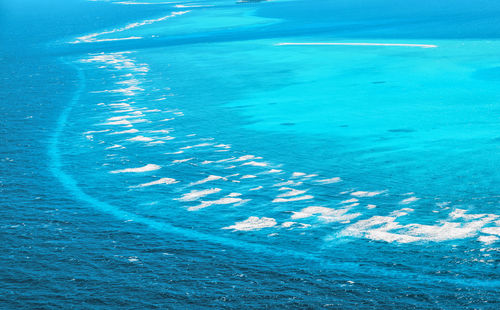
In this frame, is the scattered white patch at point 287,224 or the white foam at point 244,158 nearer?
the scattered white patch at point 287,224

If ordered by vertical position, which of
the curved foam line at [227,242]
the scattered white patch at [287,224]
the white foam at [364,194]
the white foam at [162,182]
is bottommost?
the white foam at [364,194]

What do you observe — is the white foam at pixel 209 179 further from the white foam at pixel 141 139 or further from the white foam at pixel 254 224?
the white foam at pixel 141 139

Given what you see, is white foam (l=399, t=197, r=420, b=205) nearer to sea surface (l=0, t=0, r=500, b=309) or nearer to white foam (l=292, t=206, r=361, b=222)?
sea surface (l=0, t=0, r=500, b=309)

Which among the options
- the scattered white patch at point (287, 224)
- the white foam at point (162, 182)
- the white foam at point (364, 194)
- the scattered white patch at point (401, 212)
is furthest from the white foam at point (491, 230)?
the white foam at point (162, 182)

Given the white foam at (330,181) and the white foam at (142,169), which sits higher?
the white foam at (142,169)

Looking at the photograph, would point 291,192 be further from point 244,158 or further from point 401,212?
point 244,158

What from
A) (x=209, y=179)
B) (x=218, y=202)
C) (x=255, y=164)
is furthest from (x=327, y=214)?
(x=255, y=164)
